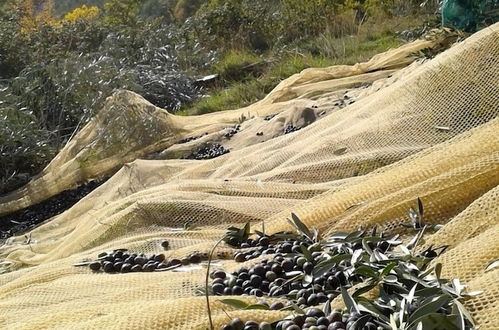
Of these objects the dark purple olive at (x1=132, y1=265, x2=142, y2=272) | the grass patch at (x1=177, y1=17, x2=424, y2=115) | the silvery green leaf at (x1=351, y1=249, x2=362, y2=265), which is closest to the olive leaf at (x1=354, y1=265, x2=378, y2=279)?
the silvery green leaf at (x1=351, y1=249, x2=362, y2=265)

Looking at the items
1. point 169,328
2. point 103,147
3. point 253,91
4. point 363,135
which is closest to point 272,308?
point 169,328

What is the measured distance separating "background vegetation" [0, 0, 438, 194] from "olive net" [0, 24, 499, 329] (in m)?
1.86

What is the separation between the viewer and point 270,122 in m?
6.46

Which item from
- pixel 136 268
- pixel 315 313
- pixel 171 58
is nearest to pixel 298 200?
pixel 136 268

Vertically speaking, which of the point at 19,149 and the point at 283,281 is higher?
the point at 283,281

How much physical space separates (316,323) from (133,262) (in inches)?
51.9

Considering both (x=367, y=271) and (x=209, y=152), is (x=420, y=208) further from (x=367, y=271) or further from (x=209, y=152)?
(x=209, y=152)

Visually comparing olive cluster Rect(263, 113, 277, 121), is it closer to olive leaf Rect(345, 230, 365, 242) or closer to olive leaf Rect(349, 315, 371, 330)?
olive leaf Rect(345, 230, 365, 242)

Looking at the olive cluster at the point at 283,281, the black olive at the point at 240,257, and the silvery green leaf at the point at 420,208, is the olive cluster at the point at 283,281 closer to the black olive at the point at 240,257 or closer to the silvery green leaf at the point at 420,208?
the black olive at the point at 240,257

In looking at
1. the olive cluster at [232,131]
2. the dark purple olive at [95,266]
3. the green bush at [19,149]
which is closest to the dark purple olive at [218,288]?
the dark purple olive at [95,266]

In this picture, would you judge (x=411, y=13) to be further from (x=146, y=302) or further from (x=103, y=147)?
(x=146, y=302)

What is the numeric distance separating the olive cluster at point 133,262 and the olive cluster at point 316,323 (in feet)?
3.12

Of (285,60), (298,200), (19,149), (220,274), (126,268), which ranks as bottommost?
(285,60)

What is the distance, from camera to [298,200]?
3363 mm
